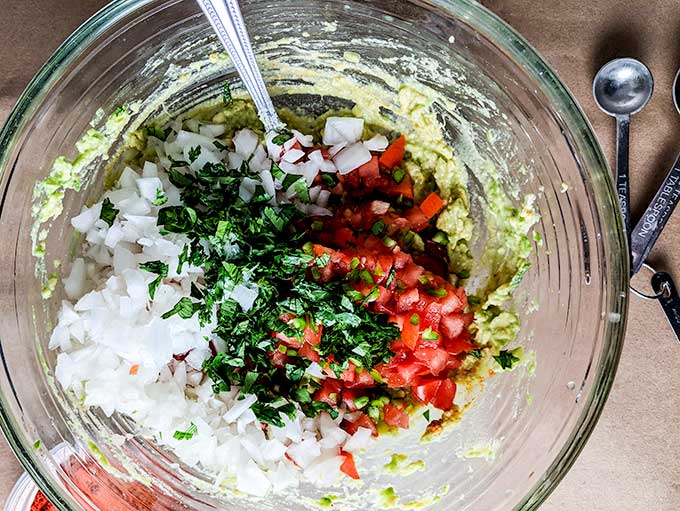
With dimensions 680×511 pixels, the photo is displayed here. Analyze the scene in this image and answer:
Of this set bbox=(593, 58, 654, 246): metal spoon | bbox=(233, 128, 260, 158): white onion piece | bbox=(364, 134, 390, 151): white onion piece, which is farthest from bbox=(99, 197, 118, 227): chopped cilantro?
bbox=(593, 58, 654, 246): metal spoon

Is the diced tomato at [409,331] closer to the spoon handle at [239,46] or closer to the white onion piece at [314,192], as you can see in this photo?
the white onion piece at [314,192]

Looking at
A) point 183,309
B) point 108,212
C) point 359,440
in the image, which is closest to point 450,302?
point 359,440

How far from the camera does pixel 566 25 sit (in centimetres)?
209

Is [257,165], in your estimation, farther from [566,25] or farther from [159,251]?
[566,25]

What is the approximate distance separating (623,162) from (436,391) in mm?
857

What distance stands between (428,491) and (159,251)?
39.3 inches

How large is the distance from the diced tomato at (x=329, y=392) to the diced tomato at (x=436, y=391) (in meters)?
0.21

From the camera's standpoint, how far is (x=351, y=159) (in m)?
1.98

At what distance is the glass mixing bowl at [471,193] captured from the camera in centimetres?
177

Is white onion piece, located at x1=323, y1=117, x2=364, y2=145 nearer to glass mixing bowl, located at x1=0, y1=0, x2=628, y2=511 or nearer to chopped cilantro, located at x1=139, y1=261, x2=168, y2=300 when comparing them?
glass mixing bowl, located at x1=0, y1=0, x2=628, y2=511

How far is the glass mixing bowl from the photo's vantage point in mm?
1768

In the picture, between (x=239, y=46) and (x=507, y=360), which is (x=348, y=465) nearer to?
(x=507, y=360)

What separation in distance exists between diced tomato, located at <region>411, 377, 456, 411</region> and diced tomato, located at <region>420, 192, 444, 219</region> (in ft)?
1.46

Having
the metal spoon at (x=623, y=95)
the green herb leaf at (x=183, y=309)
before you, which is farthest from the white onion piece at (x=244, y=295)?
the metal spoon at (x=623, y=95)
